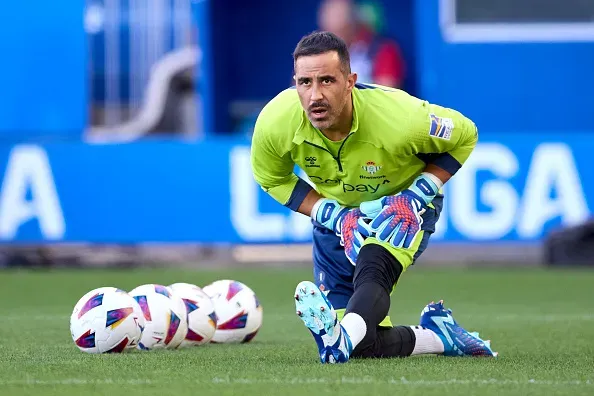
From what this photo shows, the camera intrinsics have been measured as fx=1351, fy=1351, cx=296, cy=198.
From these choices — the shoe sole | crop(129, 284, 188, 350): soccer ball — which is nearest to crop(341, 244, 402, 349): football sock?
the shoe sole

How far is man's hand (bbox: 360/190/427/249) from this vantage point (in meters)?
7.01

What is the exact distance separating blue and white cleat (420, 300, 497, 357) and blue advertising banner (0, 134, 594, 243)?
7327 millimetres

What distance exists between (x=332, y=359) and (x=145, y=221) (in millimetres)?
8799

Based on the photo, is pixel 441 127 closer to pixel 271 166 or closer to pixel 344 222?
pixel 344 222

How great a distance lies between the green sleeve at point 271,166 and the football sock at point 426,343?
1045 millimetres

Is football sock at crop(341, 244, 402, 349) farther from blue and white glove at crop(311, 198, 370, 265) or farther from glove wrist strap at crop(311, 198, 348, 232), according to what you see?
glove wrist strap at crop(311, 198, 348, 232)

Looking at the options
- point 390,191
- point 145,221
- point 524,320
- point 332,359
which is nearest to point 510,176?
point 145,221

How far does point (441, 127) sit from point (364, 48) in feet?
33.5

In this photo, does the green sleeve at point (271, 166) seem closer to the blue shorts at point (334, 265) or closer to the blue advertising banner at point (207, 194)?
the blue shorts at point (334, 265)

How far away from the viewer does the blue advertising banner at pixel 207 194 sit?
→ 1480 cm

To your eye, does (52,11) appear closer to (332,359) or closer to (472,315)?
(472,315)

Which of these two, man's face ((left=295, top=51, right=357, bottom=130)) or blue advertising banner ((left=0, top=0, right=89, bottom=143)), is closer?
man's face ((left=295, top=51, right=357, bottom=130))

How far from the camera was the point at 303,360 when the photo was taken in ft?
22.7

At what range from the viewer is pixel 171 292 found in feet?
25.5
